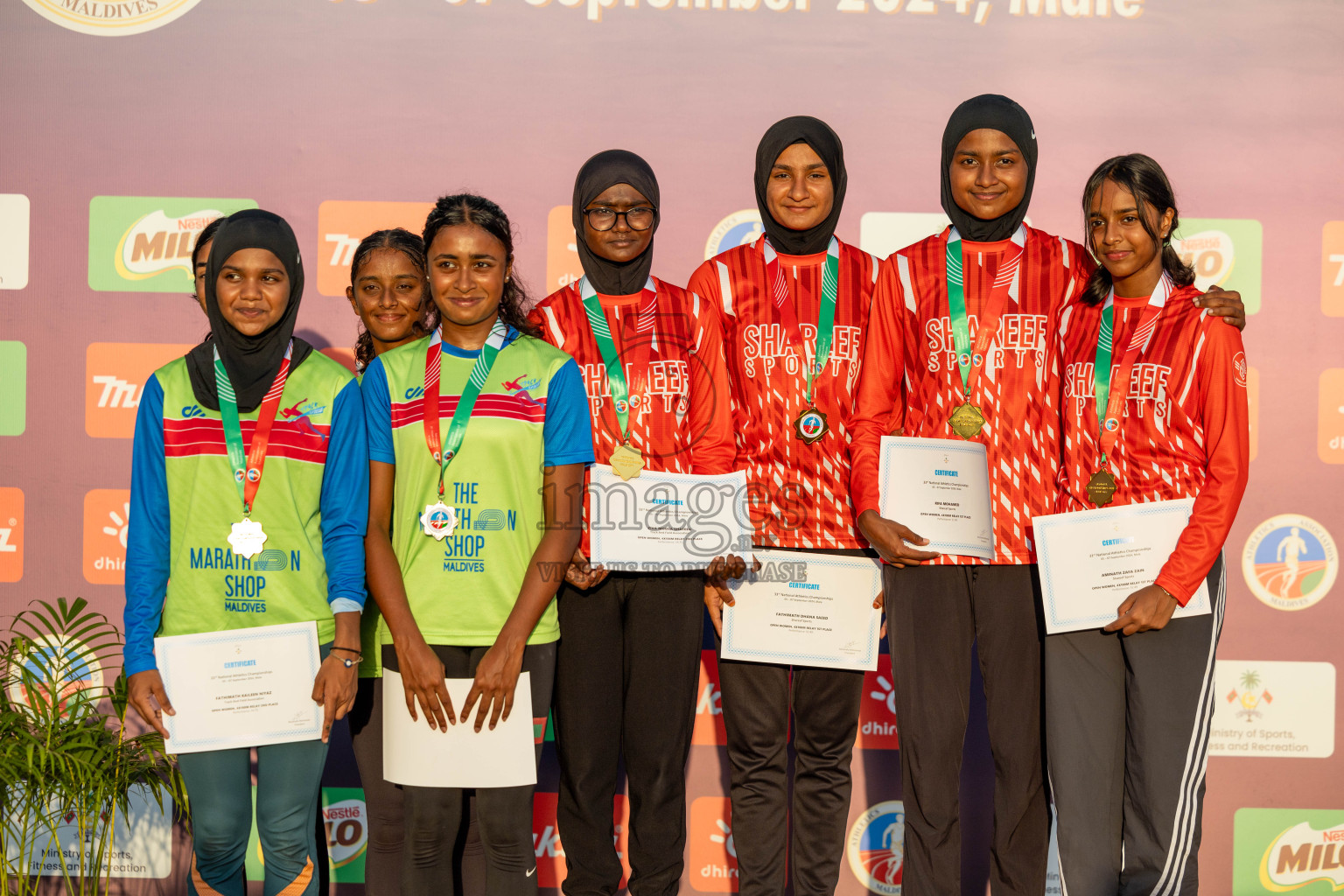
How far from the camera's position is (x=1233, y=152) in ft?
11.0

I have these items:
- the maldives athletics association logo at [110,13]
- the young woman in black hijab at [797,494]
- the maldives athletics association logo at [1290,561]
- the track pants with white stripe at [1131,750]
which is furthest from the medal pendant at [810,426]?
the maldives athletics association logo at [110,13]

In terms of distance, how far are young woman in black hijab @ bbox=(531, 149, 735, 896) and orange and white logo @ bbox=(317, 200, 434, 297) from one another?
1127mm

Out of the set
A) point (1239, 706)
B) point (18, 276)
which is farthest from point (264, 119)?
point (1239, 706)

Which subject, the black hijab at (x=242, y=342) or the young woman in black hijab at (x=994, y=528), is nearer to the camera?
the black hijab at (x=242, y=342)

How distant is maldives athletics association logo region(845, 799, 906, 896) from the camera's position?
3.44 metres

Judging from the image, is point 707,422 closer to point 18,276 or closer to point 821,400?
point 821,400

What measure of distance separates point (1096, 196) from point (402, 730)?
2.14 metres

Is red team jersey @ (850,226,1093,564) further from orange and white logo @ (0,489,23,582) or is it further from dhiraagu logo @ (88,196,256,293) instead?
orange and white logo @ (0,489,23,582)

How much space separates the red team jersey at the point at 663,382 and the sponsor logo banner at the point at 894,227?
117 cm

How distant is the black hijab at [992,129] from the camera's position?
238 cm

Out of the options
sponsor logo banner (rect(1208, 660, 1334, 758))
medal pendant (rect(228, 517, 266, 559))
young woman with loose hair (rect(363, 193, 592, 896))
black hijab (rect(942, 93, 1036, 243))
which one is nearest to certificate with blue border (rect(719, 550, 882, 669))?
young woman with loose hair (rect(363, 193, 592, 896))

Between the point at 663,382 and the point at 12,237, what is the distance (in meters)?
2.65

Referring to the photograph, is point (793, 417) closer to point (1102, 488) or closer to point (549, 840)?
point (1102, 488)

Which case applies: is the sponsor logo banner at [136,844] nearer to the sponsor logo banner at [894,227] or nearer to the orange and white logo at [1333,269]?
the sponsor logo banner at [894,227]
